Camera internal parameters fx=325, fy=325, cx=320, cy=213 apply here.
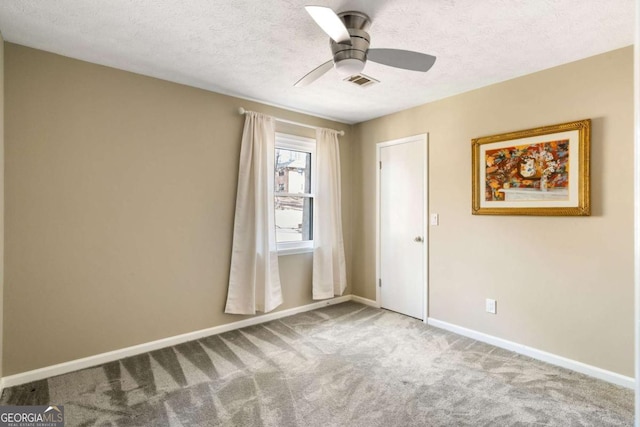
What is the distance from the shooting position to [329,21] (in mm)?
1631

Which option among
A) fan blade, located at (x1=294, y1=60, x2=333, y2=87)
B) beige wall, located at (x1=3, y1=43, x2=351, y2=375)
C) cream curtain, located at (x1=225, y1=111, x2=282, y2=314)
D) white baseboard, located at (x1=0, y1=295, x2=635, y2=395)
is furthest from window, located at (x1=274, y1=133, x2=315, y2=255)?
fan blade, located at (x1=294, y1=60, x2=333, y2=87)

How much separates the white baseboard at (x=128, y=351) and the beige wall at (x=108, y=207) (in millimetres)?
48

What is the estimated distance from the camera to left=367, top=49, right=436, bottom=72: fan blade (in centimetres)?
195

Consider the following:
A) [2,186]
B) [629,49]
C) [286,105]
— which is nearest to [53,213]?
[2,186]

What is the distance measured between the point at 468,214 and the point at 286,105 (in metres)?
2.26

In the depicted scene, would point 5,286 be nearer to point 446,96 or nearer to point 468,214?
point 468,214

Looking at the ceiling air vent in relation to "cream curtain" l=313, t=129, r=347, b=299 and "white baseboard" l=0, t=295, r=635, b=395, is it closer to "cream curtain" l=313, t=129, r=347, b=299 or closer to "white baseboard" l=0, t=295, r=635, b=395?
"cream curtain" l=313, t=129, r=347, b=299

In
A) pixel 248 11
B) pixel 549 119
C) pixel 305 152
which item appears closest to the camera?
pixel 248 11

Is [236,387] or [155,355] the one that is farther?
[155,355]

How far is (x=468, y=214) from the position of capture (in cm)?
320

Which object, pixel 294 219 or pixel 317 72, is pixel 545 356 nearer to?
pixel 294 219

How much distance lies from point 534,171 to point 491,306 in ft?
4.16

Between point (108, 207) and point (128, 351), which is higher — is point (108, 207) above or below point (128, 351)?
above

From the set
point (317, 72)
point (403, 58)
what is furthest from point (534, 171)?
point (317, 72)
